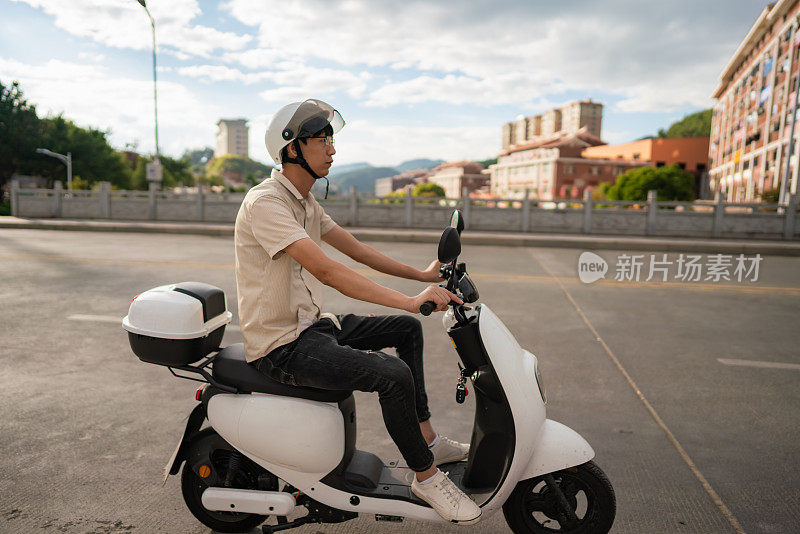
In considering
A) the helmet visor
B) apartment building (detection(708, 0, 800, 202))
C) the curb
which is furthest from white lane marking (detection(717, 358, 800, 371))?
apartment building (detection(708, 0, 800, 202))

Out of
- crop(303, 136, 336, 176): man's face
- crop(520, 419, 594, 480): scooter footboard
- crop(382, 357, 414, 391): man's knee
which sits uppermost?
crop(303, 136, 336, 176): man's face

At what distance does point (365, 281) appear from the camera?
2.12m

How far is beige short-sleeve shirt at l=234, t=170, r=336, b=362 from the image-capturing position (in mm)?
2066

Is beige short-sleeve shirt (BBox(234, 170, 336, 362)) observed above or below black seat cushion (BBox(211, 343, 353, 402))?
above

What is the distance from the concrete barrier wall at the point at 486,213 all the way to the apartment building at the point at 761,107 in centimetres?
1470

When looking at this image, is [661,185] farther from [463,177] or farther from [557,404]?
[463,177]

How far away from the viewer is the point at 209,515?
7.74ft

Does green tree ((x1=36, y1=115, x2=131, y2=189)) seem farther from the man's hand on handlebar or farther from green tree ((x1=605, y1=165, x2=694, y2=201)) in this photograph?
the man's hand on handlebar

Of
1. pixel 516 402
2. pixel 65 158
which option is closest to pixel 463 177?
A: pixel 65 158

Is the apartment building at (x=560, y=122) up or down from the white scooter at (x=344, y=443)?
up

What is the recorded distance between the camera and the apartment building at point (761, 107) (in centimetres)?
3988

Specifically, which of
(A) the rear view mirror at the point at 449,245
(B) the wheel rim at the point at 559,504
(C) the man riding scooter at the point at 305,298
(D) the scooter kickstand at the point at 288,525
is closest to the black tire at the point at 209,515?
(D) the scooter kickstand at the point at 288,525

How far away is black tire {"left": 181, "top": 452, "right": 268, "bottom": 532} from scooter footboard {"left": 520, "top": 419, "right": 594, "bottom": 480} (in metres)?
1.18

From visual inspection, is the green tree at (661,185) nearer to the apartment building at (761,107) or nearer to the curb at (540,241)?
the apartment building at (761,107)
